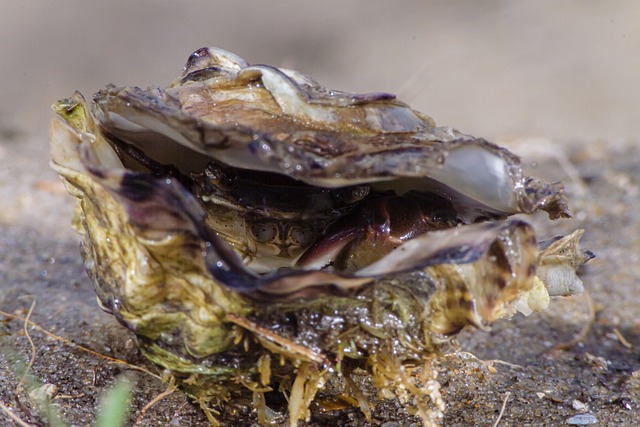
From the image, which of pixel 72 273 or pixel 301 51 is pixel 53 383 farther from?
pixel 301 51

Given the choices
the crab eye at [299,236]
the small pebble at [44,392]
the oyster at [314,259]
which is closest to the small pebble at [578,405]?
the oyster at [314,259]

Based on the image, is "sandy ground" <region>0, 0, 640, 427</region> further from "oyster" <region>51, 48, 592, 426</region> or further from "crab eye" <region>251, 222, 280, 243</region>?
"crab eye" <region>251, 222, 280, 243</region>

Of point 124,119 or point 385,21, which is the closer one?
point 124,119

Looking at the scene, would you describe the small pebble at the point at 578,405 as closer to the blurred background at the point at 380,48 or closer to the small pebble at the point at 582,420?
the small pebble at the point at 582,420

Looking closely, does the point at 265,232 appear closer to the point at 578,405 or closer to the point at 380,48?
the point at 578,405

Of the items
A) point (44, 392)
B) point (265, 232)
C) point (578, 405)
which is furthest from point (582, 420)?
point (44, 392)

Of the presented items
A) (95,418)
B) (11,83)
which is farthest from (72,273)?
(11,83)
